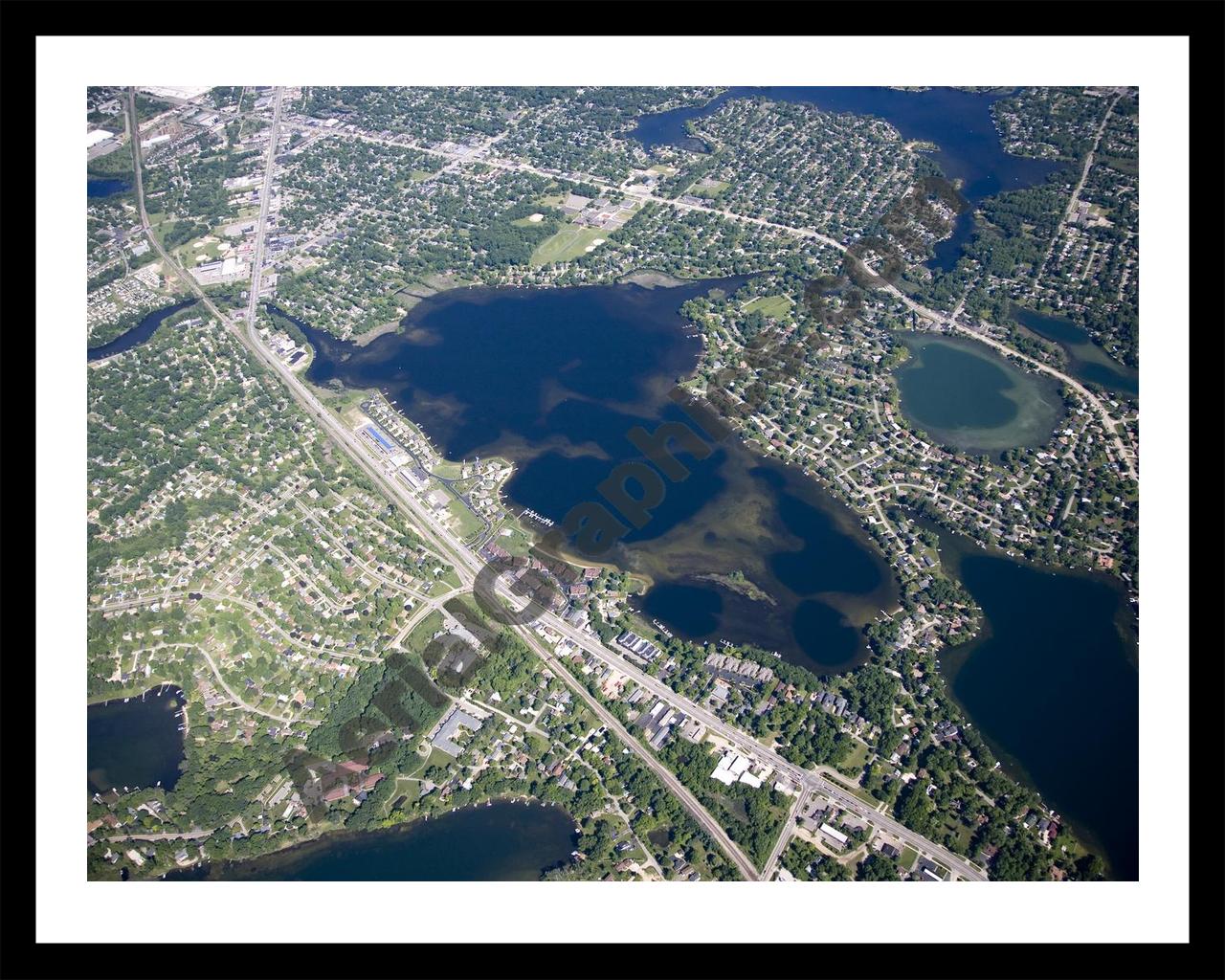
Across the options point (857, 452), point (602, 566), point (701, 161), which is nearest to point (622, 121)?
point (701, 161)

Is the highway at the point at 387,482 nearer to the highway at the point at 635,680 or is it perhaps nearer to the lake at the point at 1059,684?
the highway at the point at 635,680

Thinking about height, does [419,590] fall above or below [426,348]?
below

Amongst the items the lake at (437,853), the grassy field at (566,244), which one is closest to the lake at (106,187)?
the grassy field at (566,244)

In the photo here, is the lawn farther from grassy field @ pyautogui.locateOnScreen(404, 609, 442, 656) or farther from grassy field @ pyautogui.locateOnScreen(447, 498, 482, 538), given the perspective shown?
grassy field @ pyautogui.locateOnScreen(447, 498, 482, 538)

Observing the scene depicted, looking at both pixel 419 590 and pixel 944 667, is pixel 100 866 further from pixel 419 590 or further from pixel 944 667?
pixel 944 667

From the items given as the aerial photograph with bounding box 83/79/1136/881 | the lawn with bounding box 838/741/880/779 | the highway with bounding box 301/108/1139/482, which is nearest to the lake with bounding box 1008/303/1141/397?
the aerial photograph with bounding box 83/79/1136/881

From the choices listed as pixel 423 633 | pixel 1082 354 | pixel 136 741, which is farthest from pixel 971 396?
pixel 136 741
